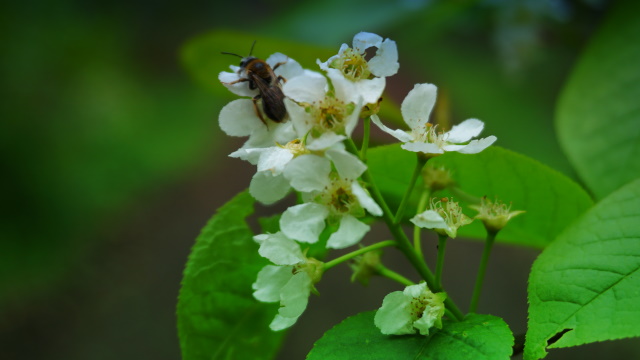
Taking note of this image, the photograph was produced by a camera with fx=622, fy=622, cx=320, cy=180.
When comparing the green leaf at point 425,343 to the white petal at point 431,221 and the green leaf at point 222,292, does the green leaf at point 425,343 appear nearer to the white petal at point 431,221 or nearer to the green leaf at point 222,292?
the white petal at point 431,221

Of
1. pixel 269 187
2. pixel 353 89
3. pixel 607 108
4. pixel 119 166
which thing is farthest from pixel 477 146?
pixel 119 166

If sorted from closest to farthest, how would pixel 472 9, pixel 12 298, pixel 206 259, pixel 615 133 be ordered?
pixel 206 259 < pixel 615 133 < pixel 472 9 < pixel 12 298

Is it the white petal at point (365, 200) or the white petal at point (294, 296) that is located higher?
the white petal at point (365, 200)

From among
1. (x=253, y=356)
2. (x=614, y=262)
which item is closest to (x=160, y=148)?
(x=253, y=356)

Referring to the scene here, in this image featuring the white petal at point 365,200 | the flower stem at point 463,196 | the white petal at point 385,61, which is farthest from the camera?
the flower stem at point 463,196

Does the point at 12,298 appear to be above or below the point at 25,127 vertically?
below

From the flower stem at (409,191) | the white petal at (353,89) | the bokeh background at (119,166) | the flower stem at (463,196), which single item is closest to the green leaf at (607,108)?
the flower stem at (463,196)

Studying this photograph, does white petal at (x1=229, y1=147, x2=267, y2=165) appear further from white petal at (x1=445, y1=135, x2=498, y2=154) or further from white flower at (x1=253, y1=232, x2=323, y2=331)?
white petal at (x1=445, y1=135, x2=498, y2=154)

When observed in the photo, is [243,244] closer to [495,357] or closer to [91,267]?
[495,357]
